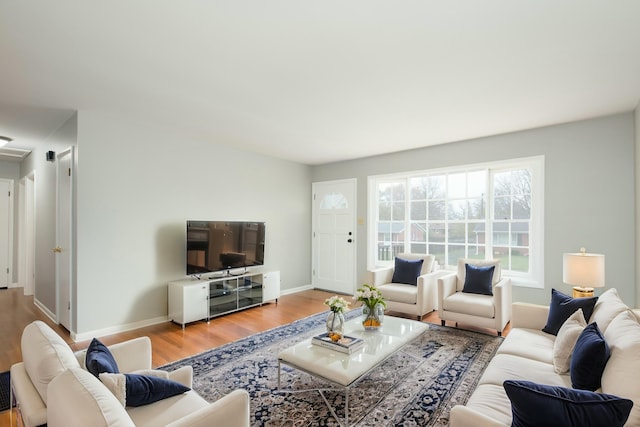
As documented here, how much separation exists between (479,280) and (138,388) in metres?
3.79

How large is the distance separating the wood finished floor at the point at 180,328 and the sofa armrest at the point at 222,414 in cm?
193

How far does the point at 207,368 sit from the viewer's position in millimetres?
2865

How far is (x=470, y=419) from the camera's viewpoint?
4.48ft

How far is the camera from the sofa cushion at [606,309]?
1937 mm

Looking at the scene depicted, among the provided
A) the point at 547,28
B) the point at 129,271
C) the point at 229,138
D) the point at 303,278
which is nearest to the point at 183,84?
the point at 229,138

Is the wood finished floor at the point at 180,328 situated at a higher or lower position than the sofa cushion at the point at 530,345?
lower

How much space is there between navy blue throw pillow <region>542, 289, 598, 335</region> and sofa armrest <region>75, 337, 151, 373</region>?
9.75 feet

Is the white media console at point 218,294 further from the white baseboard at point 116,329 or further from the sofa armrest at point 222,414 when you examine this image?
the sofa armrest at point 222,414

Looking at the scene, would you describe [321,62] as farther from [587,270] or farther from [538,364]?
[587,270]

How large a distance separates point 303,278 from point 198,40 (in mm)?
4891

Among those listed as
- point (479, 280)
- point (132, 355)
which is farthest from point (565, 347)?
point (132, 355)

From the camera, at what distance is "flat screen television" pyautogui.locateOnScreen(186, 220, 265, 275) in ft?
14.1

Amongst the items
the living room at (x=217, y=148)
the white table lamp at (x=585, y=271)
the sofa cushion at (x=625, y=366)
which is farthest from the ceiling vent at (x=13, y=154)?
the white table lamp at (x=585, y=271)

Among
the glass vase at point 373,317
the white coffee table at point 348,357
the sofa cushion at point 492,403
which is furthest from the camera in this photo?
the glass vase at point 373,317
